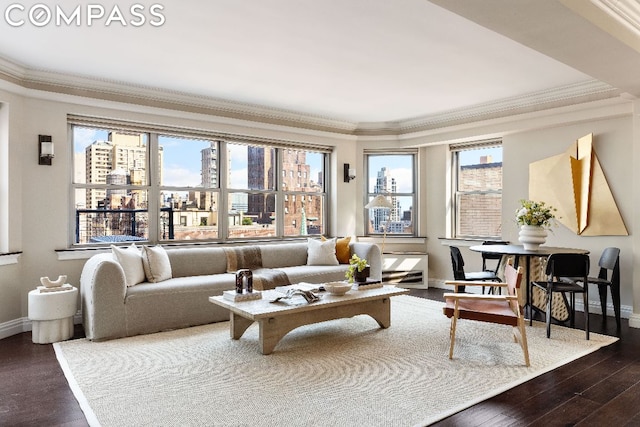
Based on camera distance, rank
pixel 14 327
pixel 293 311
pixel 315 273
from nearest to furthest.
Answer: pixel 293 311 < pixel 14 327 < pixel 315 273

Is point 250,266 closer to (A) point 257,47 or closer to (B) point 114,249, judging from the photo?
(B) point 114,249

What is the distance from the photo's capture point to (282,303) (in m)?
3.80

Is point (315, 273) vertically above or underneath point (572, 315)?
above

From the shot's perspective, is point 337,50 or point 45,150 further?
point 45,150

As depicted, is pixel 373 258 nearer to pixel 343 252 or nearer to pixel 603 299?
pixel 343 252

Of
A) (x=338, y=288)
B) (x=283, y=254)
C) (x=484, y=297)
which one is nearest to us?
(x=484, y=297)

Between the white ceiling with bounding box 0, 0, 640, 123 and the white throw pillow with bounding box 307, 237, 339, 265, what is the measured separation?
1.96 metres

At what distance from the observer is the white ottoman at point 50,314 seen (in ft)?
13.0

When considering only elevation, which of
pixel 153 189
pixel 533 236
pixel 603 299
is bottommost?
pixel 603 299

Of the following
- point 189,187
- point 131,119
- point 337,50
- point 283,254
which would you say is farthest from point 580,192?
point 131,119

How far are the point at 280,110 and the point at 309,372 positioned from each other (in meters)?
4.11

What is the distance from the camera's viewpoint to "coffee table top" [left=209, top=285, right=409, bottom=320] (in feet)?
11.7

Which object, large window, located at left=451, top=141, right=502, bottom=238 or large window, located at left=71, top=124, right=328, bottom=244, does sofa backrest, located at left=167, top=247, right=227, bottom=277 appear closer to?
large window, located at left=71, top=124, right=328, bottom=244

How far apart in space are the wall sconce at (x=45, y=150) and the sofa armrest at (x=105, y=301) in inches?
51.6
